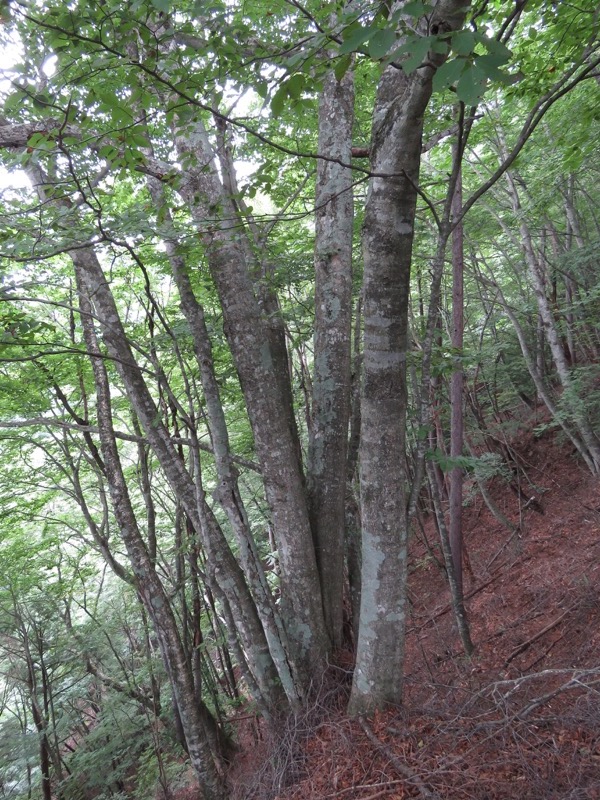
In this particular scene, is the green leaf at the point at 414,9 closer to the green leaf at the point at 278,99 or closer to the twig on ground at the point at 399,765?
the green leaf at the point at 278,99

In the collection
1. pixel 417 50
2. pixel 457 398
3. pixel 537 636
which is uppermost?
pixel 417 50

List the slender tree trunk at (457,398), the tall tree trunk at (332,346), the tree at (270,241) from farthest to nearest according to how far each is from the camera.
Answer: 1. the slender tree trunk at (457,398)
2. the tall tree trunk at (332,346)
3. the tree at (270,241)

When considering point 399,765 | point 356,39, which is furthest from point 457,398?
point 356,39

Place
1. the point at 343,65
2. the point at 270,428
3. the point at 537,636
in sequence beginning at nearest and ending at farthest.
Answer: the point at 343,65 < the point at 270,428 < the point at 537,636

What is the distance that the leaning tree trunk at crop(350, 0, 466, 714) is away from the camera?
2561 mm

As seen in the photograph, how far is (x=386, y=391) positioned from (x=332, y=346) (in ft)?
4.81

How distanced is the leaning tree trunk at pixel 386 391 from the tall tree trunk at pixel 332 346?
1051mm

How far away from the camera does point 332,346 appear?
4.24 m

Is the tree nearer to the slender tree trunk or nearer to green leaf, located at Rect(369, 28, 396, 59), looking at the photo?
green leaf, located at Rect(369, 28, 396, 59)

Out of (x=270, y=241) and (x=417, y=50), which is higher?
(x=270, y=241)

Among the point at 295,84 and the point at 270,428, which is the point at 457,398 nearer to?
the point at 270,428

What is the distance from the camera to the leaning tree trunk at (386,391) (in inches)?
101

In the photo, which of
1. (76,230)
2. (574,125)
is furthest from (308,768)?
(574,125)

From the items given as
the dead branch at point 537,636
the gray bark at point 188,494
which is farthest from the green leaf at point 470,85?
the dead branch at point 537,636
